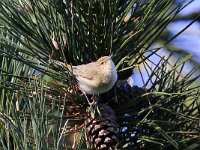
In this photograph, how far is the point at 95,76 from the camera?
1291mm

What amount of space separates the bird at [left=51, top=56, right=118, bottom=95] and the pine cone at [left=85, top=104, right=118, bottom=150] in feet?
0.16

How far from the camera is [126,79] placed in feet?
4.45

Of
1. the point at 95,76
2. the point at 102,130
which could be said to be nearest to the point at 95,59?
the point at 95,76

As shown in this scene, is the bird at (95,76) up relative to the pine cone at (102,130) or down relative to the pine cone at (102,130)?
up

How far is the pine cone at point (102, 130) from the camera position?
1.20 metres

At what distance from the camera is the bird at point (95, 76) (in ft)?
3.98

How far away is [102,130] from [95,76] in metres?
0.14

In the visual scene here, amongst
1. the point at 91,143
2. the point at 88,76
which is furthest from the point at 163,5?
the point at 91,143

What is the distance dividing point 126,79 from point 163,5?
0.69 ft

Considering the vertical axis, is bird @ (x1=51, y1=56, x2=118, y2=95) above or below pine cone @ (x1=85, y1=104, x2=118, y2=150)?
above

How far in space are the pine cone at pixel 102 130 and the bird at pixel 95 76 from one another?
0.05m

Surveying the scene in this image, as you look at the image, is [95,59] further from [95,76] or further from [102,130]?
[102,130]

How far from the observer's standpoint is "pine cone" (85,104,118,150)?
1.20 metres

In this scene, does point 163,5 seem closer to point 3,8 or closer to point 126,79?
point 126,79
